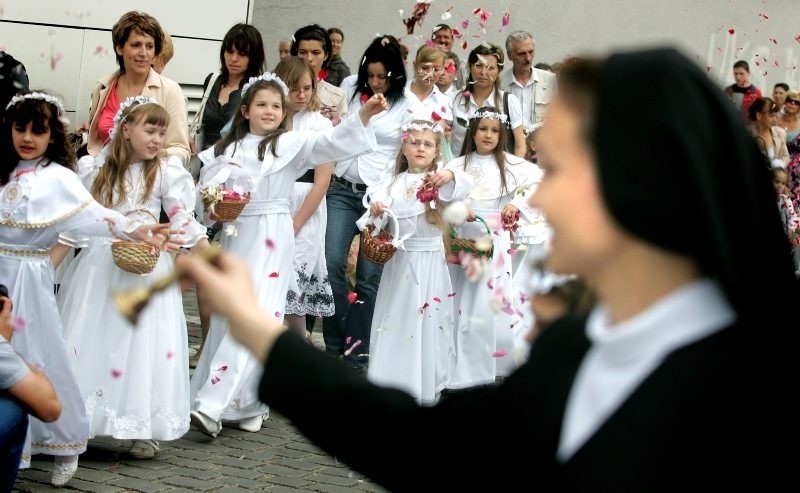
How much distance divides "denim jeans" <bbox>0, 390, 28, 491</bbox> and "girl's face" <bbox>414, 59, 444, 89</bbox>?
5.21 meters

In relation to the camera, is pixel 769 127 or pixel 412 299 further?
pixel 769 127

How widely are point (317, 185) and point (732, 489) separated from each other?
21.8ft

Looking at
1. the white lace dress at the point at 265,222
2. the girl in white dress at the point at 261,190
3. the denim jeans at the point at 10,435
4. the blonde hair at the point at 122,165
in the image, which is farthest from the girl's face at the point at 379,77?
the denim jeans at the point at 10,435

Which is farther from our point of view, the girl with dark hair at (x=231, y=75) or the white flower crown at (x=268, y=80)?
the girl with dark hair at (x=231, y=75)

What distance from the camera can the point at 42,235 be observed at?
6043mm

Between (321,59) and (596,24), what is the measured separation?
745 cm

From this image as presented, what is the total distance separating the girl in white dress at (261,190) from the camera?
724cm

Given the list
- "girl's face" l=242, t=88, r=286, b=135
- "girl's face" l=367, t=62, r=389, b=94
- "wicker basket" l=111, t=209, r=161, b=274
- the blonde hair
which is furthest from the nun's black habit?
"girl's face" l=367, t=62, r=389, b=94

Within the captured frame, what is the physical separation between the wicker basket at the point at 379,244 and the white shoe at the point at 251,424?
1.21 m

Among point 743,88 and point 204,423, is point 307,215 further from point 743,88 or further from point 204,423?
point 743,88

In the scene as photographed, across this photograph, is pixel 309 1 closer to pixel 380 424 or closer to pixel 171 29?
pixel 171 29

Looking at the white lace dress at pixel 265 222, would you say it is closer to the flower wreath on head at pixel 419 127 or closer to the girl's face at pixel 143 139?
the girl's face at pixel 143 139

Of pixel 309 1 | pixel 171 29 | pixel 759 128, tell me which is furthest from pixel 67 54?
pixel 759 128

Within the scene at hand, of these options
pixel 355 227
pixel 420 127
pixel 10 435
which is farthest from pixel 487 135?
pixel 10 435
